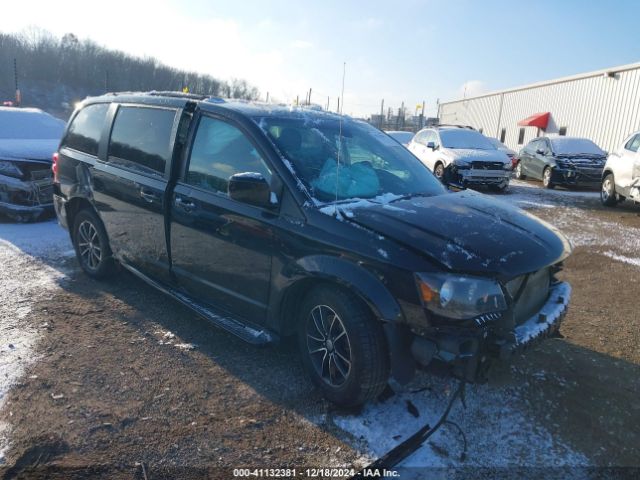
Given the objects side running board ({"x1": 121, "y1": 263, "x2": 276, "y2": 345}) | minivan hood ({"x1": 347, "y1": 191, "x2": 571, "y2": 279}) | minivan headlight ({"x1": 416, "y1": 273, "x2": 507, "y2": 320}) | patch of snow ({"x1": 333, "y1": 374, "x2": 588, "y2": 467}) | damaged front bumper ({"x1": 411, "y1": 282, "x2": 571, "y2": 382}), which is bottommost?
patch of snow ({"x1": 333, "y1": 374, "x2": 588, "y2": 467})

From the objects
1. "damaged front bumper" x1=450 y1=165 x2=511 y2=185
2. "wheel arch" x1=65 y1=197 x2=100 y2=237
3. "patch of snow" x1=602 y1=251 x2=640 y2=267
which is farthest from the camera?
"damaged front bumper" x1=450 y1=165 x2=511 y2=185

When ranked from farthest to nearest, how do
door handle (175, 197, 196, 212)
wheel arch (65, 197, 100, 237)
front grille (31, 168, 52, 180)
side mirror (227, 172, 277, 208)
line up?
front grille (31, 168, 52, 180) < wheel arch (65, 197, 100, 237) < door handle (175, 197, 196, 212) < side mirror (227, 172, 277, 208)

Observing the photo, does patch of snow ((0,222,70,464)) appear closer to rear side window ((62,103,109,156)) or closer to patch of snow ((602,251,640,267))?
rear side window ((62,103,109,156))

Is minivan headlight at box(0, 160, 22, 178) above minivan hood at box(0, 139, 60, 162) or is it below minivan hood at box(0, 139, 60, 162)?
below

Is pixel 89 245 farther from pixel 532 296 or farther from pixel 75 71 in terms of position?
pixel 75 71

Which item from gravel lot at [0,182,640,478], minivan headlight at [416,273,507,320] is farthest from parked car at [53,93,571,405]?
gravel lot at [0,182,640,478]

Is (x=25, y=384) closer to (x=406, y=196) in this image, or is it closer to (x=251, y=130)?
(x=251, y=130)

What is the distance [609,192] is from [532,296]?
9.23 metres

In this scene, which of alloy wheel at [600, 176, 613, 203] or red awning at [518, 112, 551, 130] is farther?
red awning at [518, 112, 551, 130]

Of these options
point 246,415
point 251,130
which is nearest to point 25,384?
point 246,415

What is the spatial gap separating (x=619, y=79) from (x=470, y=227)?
70.7 feet

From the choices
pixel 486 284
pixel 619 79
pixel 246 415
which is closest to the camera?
pixel 486 284

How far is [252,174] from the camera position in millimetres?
3098

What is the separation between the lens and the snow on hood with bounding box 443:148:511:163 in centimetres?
1195
